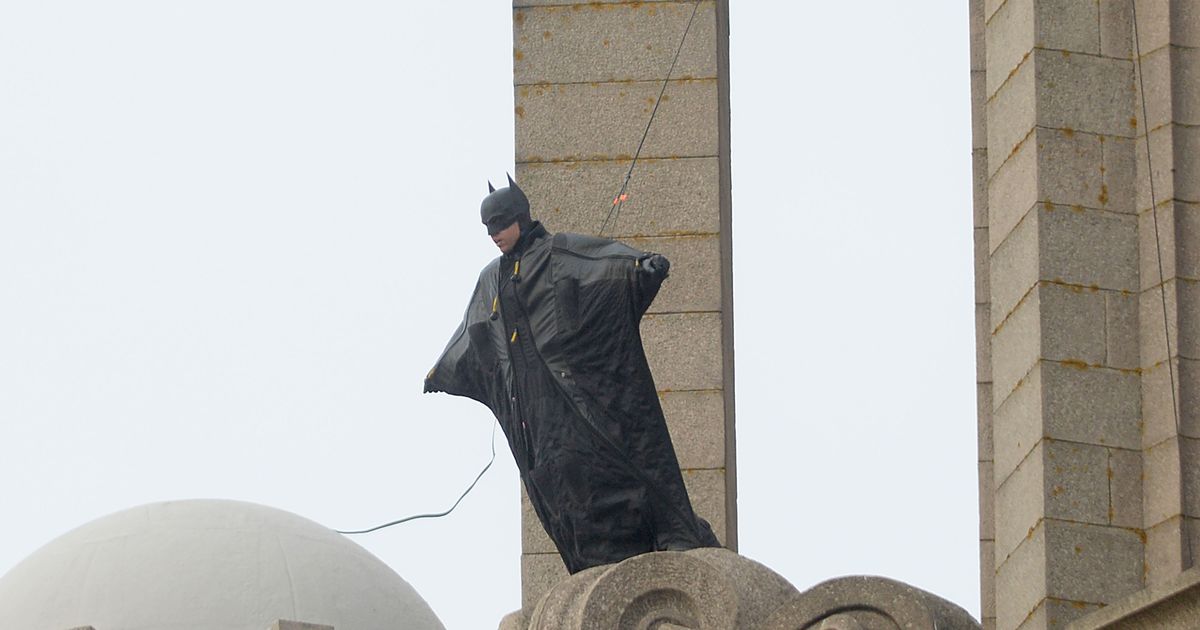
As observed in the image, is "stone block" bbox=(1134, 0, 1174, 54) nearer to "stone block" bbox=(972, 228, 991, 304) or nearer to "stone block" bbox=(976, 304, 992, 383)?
"stone block" bbox=(972, 228, 991, 304)

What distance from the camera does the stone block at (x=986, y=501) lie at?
24062 mm

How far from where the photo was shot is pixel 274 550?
31.5m

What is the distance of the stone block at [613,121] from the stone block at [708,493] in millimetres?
2211

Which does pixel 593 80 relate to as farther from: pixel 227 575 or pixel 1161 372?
pixel 227 575

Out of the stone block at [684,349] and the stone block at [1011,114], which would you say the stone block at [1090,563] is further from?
the stone block at [684,349]

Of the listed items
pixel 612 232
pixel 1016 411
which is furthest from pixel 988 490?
pixel 1016 411

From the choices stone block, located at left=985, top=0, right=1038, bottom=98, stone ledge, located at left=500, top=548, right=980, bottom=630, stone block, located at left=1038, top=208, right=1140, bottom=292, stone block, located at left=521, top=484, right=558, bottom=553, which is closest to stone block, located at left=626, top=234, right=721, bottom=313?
stone block, located at left=521, top=484, right=558, bottom=553

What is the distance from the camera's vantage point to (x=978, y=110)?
2503 cm

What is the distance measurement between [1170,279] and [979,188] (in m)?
6.30

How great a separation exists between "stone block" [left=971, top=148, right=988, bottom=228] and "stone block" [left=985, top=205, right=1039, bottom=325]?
5.39m

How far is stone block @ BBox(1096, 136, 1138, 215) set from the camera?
63.2 feet

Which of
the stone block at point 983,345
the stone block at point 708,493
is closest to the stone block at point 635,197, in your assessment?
the stone block at point 708,493

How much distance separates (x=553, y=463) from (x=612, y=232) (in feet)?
13.5

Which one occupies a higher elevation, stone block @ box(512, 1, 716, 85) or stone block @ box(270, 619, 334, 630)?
stone block @ box(512, 1, 716, 85)
